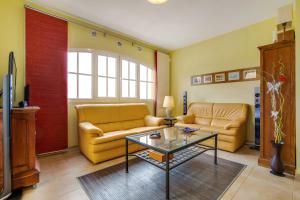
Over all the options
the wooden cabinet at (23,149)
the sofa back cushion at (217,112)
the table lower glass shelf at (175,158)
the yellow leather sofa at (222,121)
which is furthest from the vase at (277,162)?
the wooden cabinet at (23,149)

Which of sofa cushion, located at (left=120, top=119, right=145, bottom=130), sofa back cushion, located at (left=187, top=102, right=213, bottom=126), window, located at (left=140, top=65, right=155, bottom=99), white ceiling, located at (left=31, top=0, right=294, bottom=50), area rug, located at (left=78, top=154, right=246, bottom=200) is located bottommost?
area rug, located at (left=78, top=154, right=246, bottom=200)

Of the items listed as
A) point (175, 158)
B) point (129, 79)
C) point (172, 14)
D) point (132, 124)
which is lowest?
point (175, 158)

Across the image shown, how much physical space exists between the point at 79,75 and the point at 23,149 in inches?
71.1

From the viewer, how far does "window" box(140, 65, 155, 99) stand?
172 inches

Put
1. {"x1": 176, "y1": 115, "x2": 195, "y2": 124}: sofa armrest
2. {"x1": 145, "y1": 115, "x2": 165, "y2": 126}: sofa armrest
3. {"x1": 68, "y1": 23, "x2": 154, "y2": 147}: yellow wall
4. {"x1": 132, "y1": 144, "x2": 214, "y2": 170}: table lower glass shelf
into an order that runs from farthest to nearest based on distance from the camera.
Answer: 1. {"x1": 176, "y1": 115, "x2": 195, "y2": 124}: sofa armrest
2. {"x1": 145, "y1": 115, "x2": 165, "y2": 126}: sofa armrest
3. {"x1": 68, "y1": 23, "x2": 154, "y2": 147}: yellow wall
4. {"x1": 132, "y1": 144, "x2": 214, "y2": 170}: table lower glass shelf

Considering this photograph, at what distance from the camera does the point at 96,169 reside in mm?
2199

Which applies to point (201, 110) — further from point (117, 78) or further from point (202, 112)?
point (117, 78)

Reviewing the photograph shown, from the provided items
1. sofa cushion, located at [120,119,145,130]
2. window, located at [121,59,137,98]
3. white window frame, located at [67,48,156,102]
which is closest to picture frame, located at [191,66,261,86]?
white window frame, located at [67,48,156,102]

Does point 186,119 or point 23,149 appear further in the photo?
point 186,119

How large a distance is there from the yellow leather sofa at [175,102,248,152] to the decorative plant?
75cm

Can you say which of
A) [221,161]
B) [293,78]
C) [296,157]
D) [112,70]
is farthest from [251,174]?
[112,70]

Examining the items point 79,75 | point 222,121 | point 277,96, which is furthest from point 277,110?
point 79,75

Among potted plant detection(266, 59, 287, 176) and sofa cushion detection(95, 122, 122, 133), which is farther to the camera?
sofa cushion detection(95, 122, 122, 133)

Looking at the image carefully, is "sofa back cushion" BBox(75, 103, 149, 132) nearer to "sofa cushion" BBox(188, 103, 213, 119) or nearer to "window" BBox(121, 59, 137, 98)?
"window" BBox(121, 59, 137, 98)
